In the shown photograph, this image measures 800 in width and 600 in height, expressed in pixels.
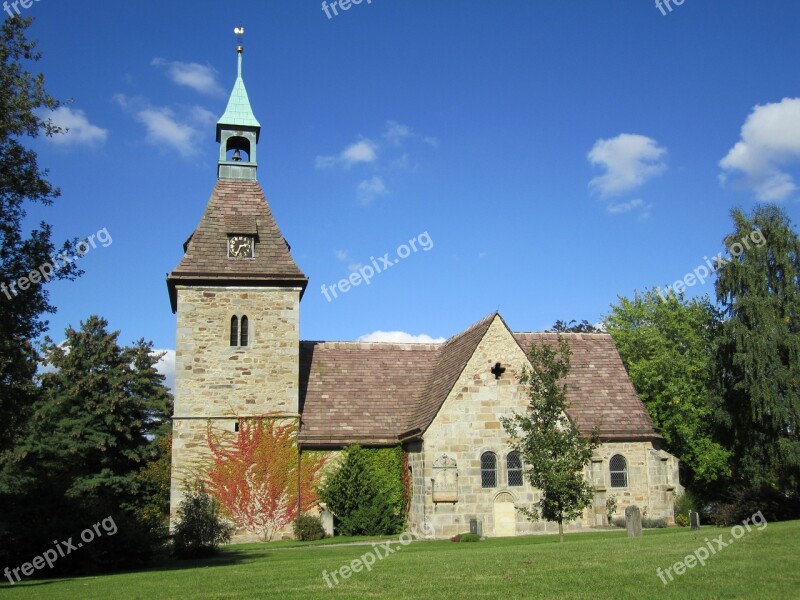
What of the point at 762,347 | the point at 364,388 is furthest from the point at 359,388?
the point at 762,347

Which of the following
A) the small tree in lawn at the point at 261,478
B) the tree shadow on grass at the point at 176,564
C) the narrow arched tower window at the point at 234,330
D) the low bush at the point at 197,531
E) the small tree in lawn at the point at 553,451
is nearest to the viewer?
the tree shadow on grass at the point at 176,564

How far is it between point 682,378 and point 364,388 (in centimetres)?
1981

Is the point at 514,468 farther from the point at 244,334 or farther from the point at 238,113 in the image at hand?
the point at 238,113

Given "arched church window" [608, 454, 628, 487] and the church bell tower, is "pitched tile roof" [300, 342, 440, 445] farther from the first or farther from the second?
"arched church window" [608, 454, 628, 487]

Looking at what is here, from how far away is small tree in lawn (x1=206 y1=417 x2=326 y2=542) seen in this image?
1113 inches

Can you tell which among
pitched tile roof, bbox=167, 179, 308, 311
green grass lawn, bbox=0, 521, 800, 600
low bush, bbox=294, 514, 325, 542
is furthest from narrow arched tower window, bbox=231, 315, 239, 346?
green grass lawn, bbox=0, 521, 800, 600

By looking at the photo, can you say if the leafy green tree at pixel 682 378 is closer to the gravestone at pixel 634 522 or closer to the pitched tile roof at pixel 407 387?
the pitched tile roof at pixel 407 387

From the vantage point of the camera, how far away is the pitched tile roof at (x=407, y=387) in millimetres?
29312

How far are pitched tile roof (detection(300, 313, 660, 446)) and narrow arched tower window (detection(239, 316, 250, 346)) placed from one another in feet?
9.93

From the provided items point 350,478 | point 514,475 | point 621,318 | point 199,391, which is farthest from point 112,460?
point 621,318

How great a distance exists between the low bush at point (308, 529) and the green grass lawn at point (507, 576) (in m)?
7.04

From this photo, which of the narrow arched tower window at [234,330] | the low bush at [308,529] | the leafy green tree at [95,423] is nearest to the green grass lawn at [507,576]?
the low bush at [308,529]

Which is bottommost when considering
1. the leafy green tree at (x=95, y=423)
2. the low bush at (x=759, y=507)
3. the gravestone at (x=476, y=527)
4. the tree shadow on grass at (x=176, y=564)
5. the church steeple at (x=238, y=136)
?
the tree shadow on grass at (x=176, y=564)

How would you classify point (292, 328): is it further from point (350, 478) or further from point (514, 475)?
point (514, 475)
